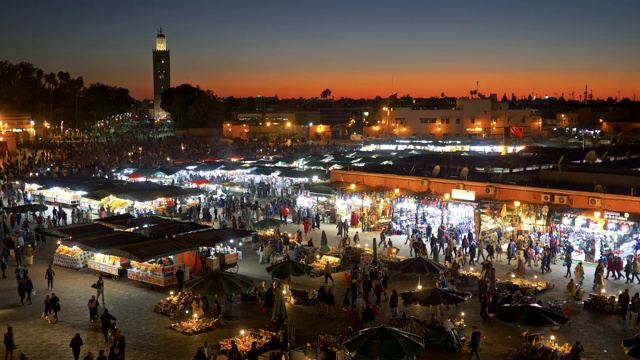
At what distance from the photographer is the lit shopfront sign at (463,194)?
26875 mm

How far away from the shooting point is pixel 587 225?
23.8 meters

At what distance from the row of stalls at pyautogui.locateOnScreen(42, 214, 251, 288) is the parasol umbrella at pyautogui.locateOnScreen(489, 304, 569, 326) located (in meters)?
11.2

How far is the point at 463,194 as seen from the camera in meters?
27.2

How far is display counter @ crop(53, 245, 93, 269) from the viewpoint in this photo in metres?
23.4

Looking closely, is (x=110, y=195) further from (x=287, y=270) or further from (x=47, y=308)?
(x=287, y=270)

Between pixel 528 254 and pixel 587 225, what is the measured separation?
2.57 m

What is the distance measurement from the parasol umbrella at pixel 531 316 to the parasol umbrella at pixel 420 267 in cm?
433

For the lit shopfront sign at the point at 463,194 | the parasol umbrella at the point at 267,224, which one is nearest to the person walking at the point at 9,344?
the parasol umbrella at the point at 267,224

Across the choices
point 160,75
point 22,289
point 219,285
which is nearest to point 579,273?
point 219,285

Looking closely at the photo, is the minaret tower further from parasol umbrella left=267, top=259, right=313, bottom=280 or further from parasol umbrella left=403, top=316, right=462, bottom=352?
parasol umbrella left=403, top=316, right=462, bottom=352

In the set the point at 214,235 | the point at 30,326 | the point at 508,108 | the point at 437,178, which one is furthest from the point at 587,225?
the point at 508,108

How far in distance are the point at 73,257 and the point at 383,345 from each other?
49.3 feet

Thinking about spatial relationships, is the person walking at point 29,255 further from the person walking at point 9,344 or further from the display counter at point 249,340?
the display counter at point 249,340

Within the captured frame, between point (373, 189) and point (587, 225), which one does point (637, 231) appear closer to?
point (587, 225)
